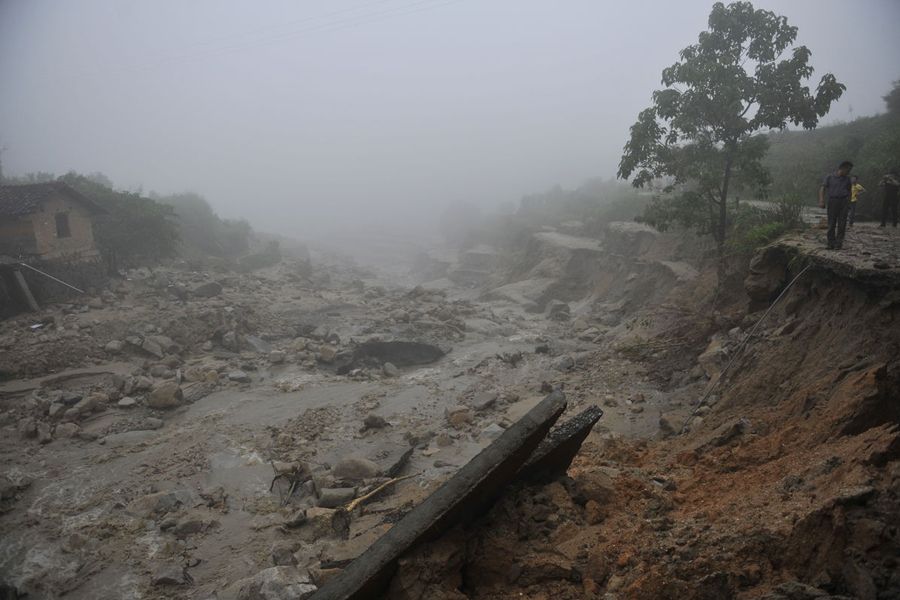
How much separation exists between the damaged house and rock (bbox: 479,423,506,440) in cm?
1298

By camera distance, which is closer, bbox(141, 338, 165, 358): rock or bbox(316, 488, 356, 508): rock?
bbox(316, 488, 356, 508): rock

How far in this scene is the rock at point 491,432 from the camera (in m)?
7.13

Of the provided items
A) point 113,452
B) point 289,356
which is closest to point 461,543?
point 113,452

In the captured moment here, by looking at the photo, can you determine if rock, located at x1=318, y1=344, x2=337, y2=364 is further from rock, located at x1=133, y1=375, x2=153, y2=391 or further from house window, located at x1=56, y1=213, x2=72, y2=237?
house window, located at x1=56, y1=213, x2=72, y2=237

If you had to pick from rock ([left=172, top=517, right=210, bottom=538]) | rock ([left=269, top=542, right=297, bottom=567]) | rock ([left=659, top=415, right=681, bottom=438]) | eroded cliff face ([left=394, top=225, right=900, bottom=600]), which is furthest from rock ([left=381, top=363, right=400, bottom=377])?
rock ([left=659, top=415, right=681, bottom=438])

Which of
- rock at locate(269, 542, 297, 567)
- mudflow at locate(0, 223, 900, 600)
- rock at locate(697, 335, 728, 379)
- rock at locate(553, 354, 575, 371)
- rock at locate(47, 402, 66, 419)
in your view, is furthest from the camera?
rock at locate(553, 354, 575, 371)

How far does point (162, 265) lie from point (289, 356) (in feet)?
36.5

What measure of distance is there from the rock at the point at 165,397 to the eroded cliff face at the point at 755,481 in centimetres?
759

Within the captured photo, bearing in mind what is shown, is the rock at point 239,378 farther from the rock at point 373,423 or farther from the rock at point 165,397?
the rock at point 373,423

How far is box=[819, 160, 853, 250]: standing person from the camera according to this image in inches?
244

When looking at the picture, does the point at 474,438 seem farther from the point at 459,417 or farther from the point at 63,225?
the point at 63,225

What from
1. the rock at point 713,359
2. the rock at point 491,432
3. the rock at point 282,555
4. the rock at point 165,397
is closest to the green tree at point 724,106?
the rock at point 713,359

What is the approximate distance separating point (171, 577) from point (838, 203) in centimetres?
886

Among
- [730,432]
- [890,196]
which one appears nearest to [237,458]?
[730,432]
